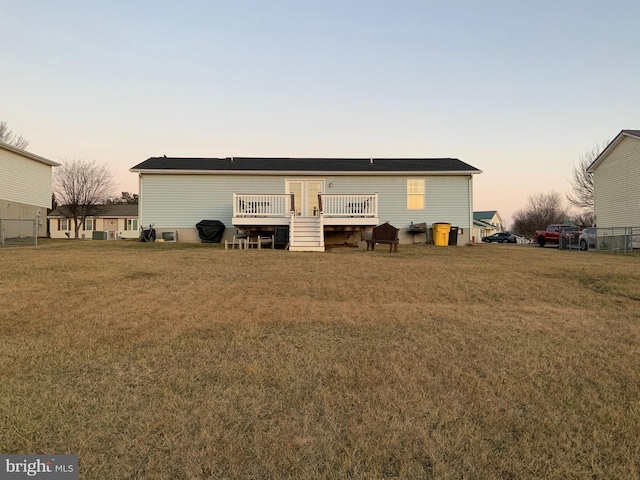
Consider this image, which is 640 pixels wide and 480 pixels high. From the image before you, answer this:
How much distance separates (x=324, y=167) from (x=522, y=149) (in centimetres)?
1196

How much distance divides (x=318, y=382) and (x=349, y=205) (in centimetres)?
1194

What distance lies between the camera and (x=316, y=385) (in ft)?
10.1

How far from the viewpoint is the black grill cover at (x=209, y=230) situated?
53.6 ft

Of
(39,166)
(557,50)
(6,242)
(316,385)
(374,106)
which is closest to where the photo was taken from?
(316,385)

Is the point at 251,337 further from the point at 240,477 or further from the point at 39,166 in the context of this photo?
the point at 39,166

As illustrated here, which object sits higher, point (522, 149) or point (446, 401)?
point (522, 149)

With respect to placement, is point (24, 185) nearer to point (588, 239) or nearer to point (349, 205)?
point (349, 205)

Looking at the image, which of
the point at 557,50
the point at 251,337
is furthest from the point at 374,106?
the point at 251,337

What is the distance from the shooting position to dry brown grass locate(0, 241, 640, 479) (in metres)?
2.15

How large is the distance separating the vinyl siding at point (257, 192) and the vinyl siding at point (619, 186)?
33.3 feet

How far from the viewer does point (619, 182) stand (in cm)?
2092

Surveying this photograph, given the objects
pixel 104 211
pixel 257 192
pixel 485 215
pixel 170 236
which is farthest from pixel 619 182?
pixel 485 215

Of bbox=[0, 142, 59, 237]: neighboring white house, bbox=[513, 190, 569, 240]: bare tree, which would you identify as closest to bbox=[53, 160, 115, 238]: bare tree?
bbox=[0, 142, 59, 237]: neighboring white house

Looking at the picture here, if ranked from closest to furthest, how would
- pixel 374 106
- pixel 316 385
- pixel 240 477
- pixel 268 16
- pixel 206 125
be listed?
1. pixel 240 477
2. pixel 316 385
3. pixel 268 16
4. pixel 374 106
5. pixel 206 125
